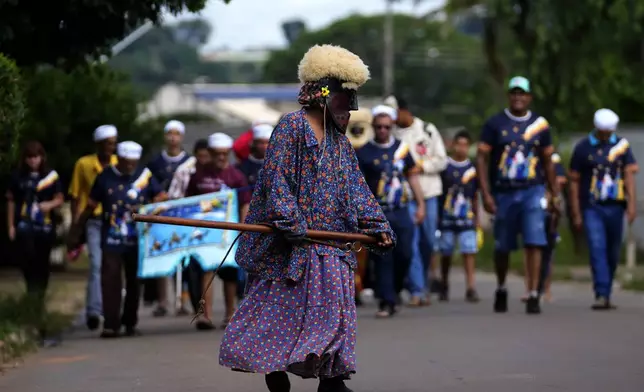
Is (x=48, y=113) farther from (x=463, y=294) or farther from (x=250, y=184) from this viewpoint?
(x=250, y=184)

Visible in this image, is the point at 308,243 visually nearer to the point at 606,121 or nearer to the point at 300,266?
the point at 300,266

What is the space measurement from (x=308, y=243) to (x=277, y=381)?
2.45 feet

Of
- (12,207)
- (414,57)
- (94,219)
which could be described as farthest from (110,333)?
(414,57)

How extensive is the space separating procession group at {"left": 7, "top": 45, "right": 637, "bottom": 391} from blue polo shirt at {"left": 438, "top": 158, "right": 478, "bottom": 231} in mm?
13

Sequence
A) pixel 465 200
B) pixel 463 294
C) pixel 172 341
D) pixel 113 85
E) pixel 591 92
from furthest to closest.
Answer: pixel 591 92 < pixel 113 85 < pixel 463 294 < pixel 465 200 < pixel 172 341

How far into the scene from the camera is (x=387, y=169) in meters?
14.7

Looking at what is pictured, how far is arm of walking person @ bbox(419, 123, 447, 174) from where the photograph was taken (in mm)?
16734

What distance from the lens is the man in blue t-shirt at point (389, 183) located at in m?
14.6

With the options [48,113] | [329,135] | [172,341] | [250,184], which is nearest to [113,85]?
[48,113]

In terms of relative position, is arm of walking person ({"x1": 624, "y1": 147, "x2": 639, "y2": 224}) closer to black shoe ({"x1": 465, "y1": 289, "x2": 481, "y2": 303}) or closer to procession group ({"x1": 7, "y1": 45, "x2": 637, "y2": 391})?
procession group ({"x1": 7, "y1": 45, "x2": 637, "y2": 391})

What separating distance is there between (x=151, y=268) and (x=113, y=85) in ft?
39.4

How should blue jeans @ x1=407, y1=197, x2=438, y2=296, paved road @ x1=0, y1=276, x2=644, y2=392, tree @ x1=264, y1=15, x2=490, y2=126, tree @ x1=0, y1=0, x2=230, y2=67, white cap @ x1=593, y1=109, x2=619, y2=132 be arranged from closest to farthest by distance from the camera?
paved road @ x1=0, y1=276, x2=644, y2=392 < tree @ x1=0, y1=0, x2=230, y2=67 < white cap @ x1=593, y1=109, x2=619, y2=132 < blue jeans @ x1=407, y1=197, x2=438, y2=296 < tree @ x1=264, y1=15, x2=490, y2=126

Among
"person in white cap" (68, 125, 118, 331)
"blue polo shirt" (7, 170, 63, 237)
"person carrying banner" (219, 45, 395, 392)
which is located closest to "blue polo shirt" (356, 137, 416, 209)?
"person in white cap" (68, 125, 118, 331)

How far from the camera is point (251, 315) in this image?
8.42m
